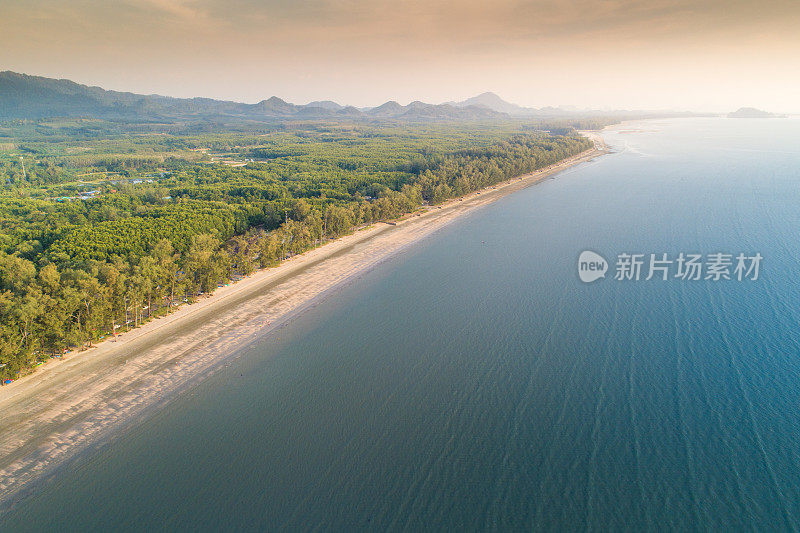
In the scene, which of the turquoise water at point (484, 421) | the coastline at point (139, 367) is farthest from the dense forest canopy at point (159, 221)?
the turquoise water at point (484, 421)

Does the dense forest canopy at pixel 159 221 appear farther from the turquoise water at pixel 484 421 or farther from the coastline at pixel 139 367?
the turquoise water at pixel 484 421

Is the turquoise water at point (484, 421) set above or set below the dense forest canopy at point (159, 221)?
below

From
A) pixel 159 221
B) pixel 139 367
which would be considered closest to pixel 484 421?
pixel 139 367

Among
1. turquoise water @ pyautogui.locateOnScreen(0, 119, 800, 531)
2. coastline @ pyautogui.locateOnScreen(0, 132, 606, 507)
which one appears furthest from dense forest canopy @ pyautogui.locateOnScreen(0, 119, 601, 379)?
turquoise water @ pyautogui.locateOnScreen(0, 119, 800, 531)

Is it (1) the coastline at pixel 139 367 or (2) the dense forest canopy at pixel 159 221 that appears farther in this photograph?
(2) the dense forest canopy at pixel 159 221

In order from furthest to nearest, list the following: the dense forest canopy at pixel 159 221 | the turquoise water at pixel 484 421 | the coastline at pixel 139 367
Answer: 1. the dense forest canopy at pixel 159 221
2. the coastline at pixel 139 367
3. the turquoise water at pixel 484 421

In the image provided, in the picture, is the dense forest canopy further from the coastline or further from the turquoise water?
the turquoise water

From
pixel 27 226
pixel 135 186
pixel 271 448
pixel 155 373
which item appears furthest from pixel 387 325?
pixel 135 186
